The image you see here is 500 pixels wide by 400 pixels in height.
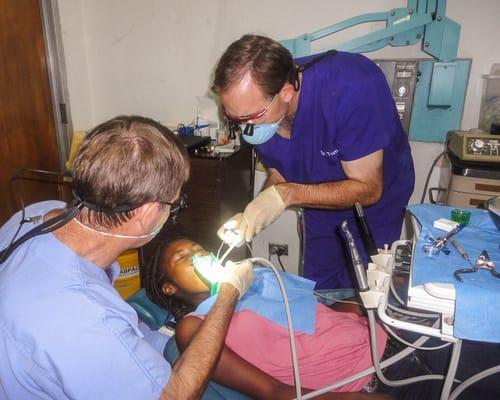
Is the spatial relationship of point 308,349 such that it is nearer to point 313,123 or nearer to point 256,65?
point 313,123

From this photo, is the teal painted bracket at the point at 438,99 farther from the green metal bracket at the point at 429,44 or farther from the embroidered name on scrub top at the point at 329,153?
the embroidered name on scrub top at the point at 329,153

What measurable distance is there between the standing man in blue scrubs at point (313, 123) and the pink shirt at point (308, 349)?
1.13 feet

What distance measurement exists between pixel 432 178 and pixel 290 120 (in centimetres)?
125

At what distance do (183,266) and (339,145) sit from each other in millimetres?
785

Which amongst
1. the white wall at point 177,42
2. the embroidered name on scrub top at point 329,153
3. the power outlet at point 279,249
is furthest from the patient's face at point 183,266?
the white wall at point 177,42

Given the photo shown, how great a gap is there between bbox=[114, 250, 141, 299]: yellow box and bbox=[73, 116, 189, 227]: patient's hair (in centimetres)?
156

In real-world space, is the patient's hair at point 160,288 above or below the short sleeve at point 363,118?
below

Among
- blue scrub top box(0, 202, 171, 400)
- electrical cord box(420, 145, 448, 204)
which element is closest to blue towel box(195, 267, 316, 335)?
blue scrub top box(0, 202, 171, 400)

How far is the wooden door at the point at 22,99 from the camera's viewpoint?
7.09ft

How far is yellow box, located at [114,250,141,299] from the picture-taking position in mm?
2342

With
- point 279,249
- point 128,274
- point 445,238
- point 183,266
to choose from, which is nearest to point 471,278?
point 445,238

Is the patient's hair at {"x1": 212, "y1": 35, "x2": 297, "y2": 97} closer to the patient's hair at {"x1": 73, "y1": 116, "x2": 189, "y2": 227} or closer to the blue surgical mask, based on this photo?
the blue surgical mask

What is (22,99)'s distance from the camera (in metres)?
2.28

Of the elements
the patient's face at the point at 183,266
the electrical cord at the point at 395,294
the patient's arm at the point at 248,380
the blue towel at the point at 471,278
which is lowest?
the patient's arm at the point at 248,380
